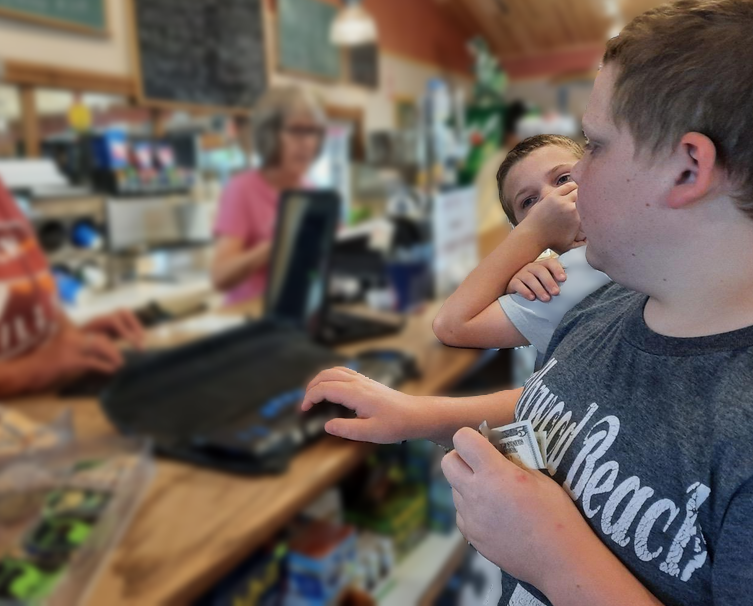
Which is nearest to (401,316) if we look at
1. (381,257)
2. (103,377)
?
(381,257)

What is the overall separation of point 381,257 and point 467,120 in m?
1.57

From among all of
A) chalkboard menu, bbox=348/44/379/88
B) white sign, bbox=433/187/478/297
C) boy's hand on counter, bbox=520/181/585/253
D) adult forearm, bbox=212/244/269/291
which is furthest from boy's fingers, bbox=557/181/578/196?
chalkboard menu, bbox=348/44/379/88

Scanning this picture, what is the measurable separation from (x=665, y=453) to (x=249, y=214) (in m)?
1.70

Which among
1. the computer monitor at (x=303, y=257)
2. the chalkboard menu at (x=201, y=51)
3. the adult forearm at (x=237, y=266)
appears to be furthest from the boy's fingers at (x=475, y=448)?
the chalkboard menu at (x=201, y=51)

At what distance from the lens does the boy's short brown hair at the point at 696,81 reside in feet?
0.31

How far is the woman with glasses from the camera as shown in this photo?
173 centimetres

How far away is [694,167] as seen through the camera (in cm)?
9

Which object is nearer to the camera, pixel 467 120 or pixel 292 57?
pixel 467 120

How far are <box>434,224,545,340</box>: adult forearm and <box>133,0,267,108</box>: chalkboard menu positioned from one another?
273 centimetres

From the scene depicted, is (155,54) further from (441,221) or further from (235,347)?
(441,221)

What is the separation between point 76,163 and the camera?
234 centimetres

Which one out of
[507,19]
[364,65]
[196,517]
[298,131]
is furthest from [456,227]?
[364,65]

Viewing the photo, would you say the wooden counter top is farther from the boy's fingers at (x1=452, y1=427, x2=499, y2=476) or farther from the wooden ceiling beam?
the boy's fingers at (x1=452, y1=427, x2=499, y2=476)

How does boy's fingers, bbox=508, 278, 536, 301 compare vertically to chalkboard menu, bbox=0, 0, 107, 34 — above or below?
→ below
